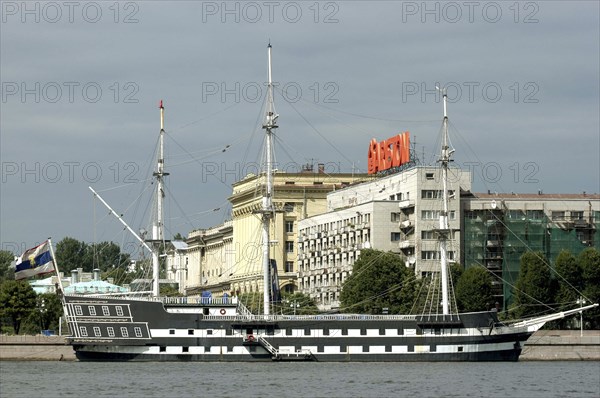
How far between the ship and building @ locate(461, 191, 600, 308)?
4053 cm

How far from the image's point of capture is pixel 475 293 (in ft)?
457

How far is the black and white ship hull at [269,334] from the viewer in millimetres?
112375

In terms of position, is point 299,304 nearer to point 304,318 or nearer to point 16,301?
point 16,301

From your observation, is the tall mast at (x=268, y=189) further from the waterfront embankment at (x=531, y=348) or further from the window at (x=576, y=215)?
the window at (x=576, y=215)

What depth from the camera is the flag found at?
415 feet

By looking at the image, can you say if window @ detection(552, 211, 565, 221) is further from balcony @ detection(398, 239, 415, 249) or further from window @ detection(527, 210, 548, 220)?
balcony @ detection(398, 239, 415, 249)

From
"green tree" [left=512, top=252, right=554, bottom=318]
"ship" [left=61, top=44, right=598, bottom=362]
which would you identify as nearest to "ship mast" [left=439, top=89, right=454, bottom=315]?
"ship" [left=61, top=44, right=598, bottom=362]

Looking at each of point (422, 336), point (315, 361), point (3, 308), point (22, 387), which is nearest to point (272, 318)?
point (315, 361)

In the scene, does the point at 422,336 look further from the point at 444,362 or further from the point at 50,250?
the point at 50,250

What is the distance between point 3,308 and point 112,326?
4080 centimetres

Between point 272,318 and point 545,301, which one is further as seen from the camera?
point 545,301

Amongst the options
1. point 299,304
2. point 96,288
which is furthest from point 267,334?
point 96,288

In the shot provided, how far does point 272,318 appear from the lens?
114 meters

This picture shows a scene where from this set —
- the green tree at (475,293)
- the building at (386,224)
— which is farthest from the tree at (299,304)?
the green tree at (475,293)
